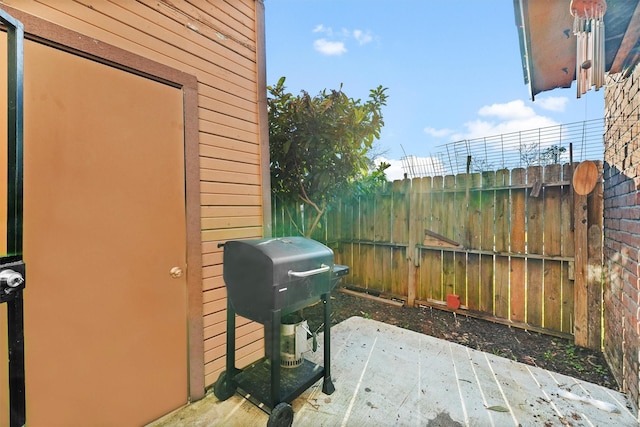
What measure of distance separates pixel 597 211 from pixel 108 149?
4.34 m

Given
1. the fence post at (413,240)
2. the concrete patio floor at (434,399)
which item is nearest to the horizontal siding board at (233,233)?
the concrete patio floor at (434,399)

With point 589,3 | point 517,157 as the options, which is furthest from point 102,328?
Answer: point 517,157

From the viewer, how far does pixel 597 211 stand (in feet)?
9.48

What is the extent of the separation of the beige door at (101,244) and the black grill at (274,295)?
363mm

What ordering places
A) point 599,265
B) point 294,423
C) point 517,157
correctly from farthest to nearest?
point 517,157, point 599,265, point 294,423

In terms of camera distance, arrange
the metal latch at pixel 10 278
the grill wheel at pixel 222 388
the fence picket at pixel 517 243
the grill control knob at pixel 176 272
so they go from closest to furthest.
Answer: the metal latch at pixel 10 278 → the grill control knob at pixel 176 272 → the grill wheel at pixel 222 388 → the fence picket at pixel 517 243

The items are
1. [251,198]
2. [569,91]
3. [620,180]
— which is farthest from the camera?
[569,91]

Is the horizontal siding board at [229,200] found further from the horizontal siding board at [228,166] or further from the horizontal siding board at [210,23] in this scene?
the horizontal siding board at [210,23]

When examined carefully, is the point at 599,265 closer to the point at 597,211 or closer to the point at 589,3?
the point at 597,211

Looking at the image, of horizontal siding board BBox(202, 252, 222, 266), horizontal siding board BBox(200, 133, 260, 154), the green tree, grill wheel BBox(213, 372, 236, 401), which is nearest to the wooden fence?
the green tree

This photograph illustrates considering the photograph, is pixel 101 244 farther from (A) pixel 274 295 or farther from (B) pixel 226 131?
(B) pixel 226 131

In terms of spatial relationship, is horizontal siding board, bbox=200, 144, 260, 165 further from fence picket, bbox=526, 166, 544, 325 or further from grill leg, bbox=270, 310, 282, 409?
fence picket, bbox=526, 166, 544, 325

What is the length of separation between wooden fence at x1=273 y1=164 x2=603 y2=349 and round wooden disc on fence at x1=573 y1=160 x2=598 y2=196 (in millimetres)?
78

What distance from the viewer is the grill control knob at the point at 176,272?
1834mm
